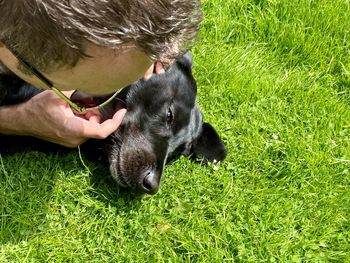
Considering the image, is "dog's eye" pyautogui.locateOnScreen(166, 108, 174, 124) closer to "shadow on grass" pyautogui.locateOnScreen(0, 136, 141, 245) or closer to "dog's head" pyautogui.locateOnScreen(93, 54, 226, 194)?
"dog's head" pyautogui.locateOnScreen(93, 54, 226, 194)

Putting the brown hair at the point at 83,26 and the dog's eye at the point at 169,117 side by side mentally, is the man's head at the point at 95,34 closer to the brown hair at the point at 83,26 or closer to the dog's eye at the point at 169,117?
the brown hair at the point at 83,26

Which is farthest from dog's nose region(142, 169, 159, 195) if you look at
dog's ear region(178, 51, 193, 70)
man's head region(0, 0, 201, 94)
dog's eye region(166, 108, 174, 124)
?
man's head region(0, 0, 201, 94)

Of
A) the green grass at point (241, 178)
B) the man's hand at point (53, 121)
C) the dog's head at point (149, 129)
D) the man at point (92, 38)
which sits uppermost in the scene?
the man at point (92, 38)

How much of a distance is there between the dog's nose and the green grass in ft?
0.44

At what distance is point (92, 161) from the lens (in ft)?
11.4

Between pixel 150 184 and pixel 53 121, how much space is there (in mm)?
680

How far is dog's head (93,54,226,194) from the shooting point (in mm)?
3275

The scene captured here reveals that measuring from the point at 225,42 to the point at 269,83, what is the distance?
469mm

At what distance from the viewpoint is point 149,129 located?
333 cm

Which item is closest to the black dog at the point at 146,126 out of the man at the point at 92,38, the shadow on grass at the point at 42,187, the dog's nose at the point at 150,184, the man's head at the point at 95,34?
the dog's nose at the point at 150,184

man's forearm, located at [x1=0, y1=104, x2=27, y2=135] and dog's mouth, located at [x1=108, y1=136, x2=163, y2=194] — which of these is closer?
man's forearm, located at [x1=0, y1=104, x2=27, y2=135]

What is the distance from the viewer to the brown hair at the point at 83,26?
148cm

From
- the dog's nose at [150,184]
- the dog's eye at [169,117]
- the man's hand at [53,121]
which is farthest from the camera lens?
the dog's eye at [169,117]

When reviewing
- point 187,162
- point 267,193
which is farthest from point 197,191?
point 267,193
